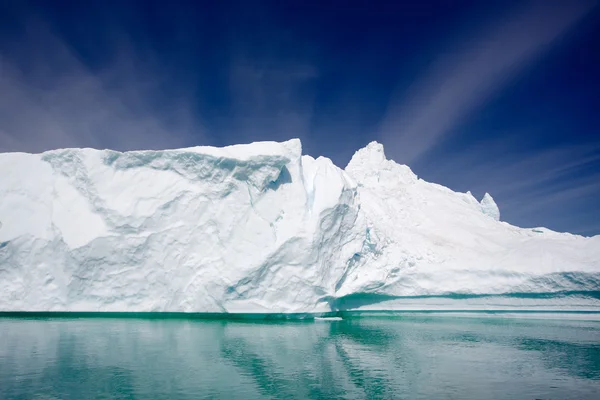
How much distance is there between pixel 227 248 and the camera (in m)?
18.6

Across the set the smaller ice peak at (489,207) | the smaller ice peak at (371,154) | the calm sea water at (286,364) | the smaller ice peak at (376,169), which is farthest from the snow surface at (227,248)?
the smaller ice peak at (489,207)

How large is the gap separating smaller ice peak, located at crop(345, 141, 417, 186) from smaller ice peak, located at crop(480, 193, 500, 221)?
387 inches

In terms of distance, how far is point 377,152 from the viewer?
3269 cm

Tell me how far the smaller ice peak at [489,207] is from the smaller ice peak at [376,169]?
983cm

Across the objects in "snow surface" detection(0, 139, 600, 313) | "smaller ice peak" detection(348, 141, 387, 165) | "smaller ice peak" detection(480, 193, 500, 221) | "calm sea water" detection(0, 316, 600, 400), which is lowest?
"calm sea water" detection(0, 316, 600, 400)

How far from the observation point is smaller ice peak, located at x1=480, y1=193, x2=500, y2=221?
124ft

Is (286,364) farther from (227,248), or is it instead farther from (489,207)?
(489,207)

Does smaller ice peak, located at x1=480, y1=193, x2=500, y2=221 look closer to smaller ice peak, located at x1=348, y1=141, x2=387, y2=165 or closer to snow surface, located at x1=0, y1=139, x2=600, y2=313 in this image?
smaller ice peak, located at x1=348, y1=141, x2=387, y2=165

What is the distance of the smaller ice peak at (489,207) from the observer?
124 ft

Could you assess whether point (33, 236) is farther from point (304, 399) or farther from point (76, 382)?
point (304, 399)

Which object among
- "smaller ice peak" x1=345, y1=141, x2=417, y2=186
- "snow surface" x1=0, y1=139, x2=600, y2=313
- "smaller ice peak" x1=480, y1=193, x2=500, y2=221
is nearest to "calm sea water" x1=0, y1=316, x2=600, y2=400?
"snow surface" x1=0, y1=139, x2=600, y2=313

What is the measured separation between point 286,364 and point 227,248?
9.69 m

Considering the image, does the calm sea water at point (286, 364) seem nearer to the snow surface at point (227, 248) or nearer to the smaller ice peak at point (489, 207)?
the snow surface at point (227, 248)

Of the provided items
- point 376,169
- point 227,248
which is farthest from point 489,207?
point 227,248
